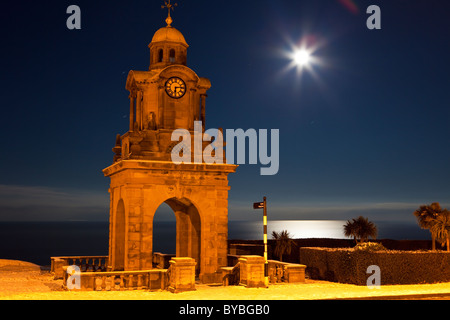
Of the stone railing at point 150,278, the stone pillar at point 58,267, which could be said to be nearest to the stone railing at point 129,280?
the stone railing at point 150,278

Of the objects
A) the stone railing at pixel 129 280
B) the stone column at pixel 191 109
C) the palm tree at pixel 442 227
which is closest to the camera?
the stone railing at pixel 129 280

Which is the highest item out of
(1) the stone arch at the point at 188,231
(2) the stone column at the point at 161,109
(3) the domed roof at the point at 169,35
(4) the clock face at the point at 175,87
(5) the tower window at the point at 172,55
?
(3) the domed roof at the point at 169,35

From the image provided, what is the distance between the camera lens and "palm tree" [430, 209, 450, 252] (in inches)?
1427

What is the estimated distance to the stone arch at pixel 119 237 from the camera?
29750 mm

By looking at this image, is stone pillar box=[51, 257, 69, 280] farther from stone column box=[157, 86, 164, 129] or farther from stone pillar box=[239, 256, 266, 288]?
stone pillar box=[239, 256, 266, 288]

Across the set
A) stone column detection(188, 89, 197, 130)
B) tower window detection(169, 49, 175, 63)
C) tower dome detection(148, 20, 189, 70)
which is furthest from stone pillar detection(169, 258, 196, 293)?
tower window detection(169, 49, 175, 63)

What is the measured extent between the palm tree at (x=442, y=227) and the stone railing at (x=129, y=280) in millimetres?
20937

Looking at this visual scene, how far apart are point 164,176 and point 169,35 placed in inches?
316

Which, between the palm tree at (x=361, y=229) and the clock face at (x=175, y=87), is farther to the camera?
the palm tree at (x=361, y=229)

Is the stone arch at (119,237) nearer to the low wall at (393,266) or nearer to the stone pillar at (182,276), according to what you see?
the stone pillar at (182,276)

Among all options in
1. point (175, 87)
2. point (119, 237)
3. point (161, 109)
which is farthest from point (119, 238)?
point (175, 87)

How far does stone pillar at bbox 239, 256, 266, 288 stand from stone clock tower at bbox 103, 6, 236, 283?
16.3ft
